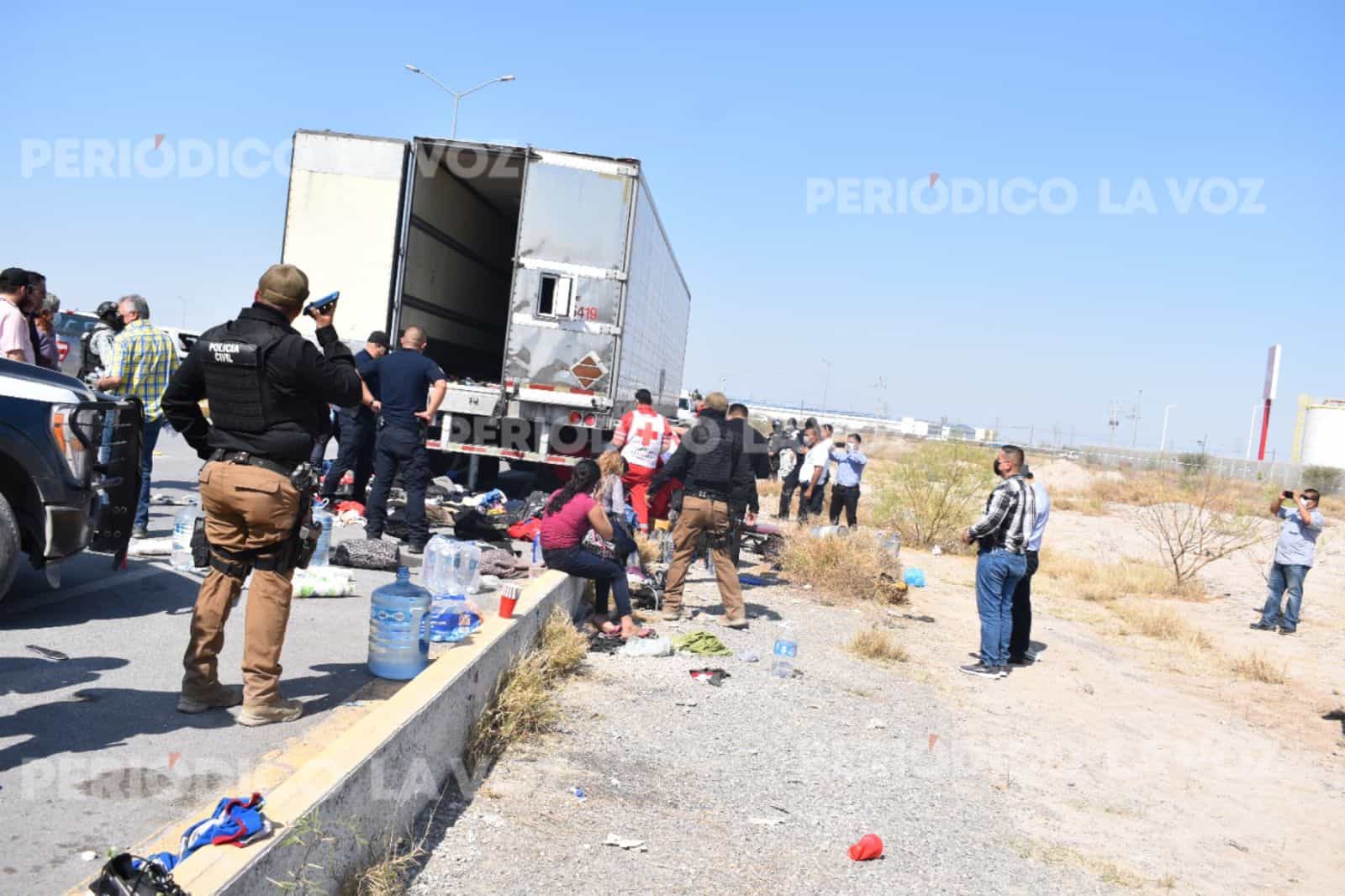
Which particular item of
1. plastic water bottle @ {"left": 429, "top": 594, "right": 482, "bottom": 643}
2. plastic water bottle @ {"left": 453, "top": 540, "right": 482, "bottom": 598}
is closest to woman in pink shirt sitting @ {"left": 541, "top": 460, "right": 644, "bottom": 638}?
plastic water bottle @ {"left": 453, "top": 540, "right": 482, "bottom": 598}

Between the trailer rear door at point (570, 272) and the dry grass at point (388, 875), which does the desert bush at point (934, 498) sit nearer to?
the trailer rear door at point (570, 272)

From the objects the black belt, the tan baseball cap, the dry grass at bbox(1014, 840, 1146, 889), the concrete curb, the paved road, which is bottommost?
the dry grass at bbox(1014, 840, 1146, 889)

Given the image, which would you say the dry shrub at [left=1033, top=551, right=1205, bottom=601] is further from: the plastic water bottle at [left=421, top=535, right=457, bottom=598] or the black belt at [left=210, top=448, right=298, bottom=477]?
the black belt at [left=210, top=448, right=298, bottom=477]

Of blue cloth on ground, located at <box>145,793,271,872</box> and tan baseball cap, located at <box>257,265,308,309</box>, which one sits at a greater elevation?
tan baseball cap, located at <box>257,265,308,309</box>

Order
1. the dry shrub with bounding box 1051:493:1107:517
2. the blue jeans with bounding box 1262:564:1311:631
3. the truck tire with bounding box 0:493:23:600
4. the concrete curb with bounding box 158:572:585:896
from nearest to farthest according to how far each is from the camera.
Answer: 1. the concrete curb with bounding box 158:572:585:896
2. the truck tire with bounding box 0:493:23:600
3. the blue jeans with bounding box 1262:564:1311:631
4. the dry shrub with bounding box 1051:493:1107:517

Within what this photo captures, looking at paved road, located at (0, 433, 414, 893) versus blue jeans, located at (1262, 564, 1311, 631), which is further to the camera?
blue jeans, located at (1262, 564, 1311, 631)

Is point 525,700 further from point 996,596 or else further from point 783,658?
Result: point 996,596

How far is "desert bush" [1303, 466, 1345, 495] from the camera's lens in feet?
155

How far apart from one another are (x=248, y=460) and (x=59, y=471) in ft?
6.66

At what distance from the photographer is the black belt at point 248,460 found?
14.8ft

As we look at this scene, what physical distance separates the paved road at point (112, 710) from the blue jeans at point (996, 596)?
4931 mm

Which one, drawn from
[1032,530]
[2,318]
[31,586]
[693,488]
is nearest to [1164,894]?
[1032,530]

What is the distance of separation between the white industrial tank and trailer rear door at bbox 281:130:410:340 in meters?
56.0

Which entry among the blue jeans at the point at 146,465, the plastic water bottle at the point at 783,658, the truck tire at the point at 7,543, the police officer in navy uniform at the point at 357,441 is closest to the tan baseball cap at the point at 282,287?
the truck tire at the point at 7,543
